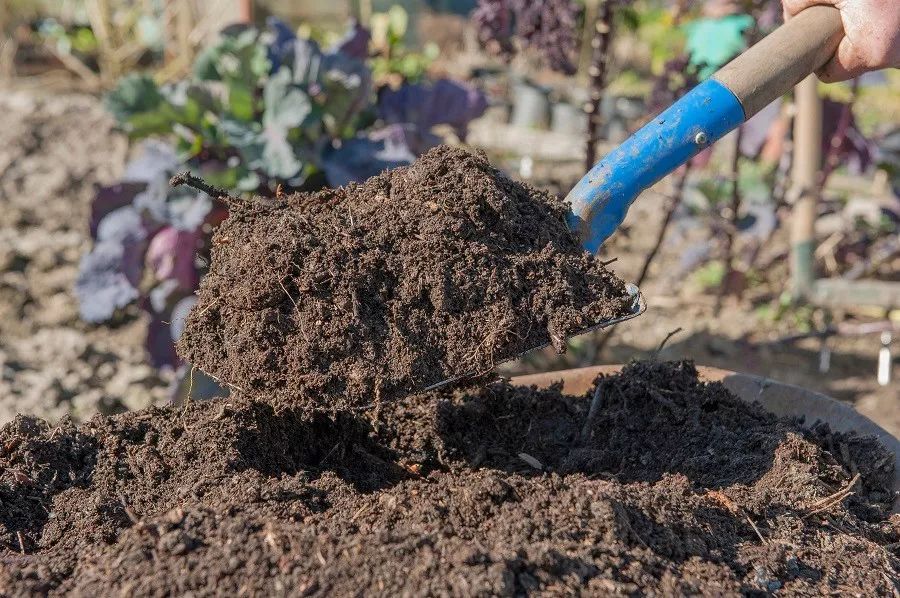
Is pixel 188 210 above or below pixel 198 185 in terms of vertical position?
above

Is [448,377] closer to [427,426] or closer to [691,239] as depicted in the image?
[427,426]

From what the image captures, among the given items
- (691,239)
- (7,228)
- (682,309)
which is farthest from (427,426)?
(7,228)

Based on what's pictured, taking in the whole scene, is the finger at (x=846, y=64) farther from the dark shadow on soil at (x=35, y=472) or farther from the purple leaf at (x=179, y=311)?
the purple leaf at (x=179, y=311)

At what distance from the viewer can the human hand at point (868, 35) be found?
1738 mm

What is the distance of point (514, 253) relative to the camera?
5.19 feet

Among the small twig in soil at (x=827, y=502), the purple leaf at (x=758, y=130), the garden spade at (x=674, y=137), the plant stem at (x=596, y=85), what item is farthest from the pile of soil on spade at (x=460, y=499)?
the purple leaf at (x=758, y=130)

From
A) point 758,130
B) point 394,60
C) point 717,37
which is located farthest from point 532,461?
point 394,60

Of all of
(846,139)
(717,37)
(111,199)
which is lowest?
(111,199)

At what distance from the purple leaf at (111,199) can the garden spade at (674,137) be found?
188 centimetres

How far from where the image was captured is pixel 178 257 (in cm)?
286

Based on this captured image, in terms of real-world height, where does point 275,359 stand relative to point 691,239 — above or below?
below

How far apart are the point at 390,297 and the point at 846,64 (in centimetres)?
105

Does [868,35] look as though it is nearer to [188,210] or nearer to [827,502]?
[827,502]

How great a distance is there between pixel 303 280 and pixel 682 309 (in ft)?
8.87
